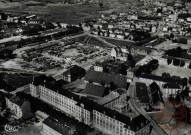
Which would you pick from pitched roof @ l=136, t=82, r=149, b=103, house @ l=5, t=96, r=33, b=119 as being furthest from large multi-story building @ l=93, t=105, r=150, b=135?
house @ l=5, t=96, r=33, b=119

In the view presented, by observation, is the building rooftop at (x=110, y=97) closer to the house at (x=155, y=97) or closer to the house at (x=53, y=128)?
the house at (x=155, y=97)

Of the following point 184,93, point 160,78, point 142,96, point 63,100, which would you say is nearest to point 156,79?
point 160,78

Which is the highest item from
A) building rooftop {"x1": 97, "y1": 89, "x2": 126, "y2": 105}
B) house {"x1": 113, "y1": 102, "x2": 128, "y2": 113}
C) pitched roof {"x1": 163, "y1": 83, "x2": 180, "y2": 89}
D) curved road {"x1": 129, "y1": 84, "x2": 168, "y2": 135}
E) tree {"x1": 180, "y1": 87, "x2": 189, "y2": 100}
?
pitched roof {"x1": 163, "y1": 83, "x2": 180, "y2": 89}

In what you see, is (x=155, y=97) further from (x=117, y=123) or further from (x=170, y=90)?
(x=117, y=123)

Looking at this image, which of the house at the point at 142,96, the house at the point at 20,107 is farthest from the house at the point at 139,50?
the house at the point at 20,107

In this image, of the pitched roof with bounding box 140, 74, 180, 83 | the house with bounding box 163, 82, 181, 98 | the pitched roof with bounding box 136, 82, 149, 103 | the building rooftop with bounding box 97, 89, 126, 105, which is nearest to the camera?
the building rooftop with bounding box 97, 89, 126, 105

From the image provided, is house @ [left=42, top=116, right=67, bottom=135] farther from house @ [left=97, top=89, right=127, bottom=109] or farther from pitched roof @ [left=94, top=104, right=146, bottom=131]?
house @ [left=97, top=89, right=127, bottom=109]

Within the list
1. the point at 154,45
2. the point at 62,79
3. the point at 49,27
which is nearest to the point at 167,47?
the point at 154,45
